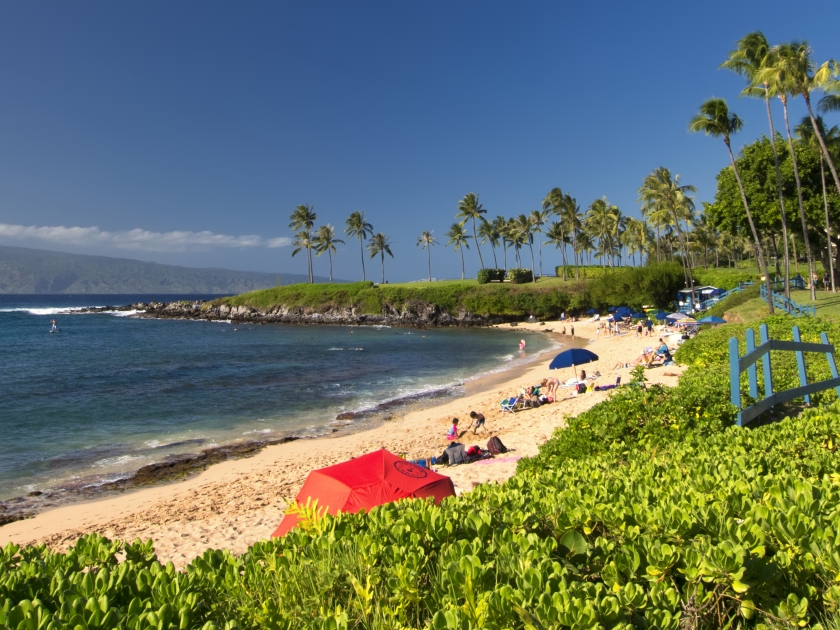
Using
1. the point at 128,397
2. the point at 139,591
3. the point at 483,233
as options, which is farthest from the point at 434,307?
the point at 139,591

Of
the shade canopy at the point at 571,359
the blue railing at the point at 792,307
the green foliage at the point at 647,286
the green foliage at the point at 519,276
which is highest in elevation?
the green foliage at the point at 519,276

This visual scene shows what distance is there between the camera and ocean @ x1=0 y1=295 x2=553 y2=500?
16.1 metres

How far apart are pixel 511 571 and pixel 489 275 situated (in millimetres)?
72877

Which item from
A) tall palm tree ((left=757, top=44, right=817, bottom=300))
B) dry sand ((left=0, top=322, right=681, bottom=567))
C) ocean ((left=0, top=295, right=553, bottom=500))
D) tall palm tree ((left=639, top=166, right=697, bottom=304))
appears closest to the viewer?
dry sand ((left=0, top=322, right=681, bottom=567))

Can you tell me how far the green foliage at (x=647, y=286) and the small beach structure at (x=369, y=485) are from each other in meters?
52.6

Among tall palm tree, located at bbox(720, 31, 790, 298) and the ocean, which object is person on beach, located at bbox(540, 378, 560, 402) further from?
tall palm tree, located at bbox(720, 31, 790, 298)

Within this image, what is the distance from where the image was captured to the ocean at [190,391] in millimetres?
16109

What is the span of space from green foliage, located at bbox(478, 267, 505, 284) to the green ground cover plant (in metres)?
70.6

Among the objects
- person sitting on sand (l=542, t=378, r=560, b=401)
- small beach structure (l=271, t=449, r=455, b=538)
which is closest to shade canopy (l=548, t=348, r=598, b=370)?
person sitting on sand (l=542, t=378, r=560, b=401)

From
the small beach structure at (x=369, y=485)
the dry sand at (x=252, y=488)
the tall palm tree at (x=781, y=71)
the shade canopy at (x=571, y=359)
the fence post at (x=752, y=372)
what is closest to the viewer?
the fence post at (x=752, y=372)

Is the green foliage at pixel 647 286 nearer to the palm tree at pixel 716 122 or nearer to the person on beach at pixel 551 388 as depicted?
the palm tree at pixel 716 122

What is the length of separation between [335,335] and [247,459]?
1567 inches

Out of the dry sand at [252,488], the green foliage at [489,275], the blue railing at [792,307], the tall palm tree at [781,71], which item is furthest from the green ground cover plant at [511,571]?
the green foliage at [489,275]

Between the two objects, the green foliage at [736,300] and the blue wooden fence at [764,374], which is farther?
the green foliage at [736,300]
